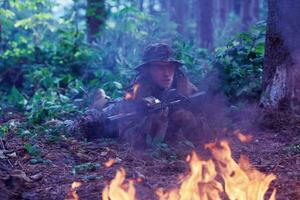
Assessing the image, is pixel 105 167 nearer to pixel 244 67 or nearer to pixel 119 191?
pixel 119 191

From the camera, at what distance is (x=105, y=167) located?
17.2ft

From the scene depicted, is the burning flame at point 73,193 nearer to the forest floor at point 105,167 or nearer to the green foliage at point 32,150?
the forest floor at point 105,167

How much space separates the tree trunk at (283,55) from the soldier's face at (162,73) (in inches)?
56.5

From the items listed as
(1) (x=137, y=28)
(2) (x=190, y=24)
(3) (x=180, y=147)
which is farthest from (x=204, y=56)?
(2) (x=190, y=24)

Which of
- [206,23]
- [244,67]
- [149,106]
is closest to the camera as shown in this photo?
[149,106]

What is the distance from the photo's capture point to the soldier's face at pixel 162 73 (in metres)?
6.58

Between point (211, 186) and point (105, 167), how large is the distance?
1395 millimetres

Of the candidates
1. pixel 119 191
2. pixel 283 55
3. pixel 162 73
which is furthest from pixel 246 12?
pixel 119 191

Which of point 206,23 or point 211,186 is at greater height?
point 211,186

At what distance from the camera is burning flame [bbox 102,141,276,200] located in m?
4.02

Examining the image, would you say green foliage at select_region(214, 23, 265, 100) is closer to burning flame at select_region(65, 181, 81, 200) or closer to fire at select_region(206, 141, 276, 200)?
fire at select_region(206, 141, 276, 200)

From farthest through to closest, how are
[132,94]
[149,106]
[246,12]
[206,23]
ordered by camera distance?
[246,12] < [206,23] < [132,94] < [149,106]

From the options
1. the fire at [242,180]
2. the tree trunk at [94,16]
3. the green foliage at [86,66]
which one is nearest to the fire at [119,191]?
the fire at [242,180]

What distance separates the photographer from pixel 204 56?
11.0 metres
